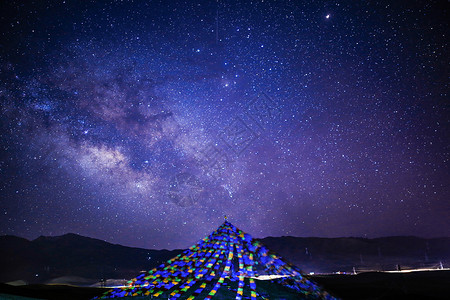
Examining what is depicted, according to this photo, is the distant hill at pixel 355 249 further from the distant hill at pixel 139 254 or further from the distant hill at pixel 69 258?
the distant hill at pixel 69 258

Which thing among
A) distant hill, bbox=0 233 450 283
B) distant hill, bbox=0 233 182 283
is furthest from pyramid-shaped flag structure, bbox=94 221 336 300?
distant hill, bbox=0 233 450 283

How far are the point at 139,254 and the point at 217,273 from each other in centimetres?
6854

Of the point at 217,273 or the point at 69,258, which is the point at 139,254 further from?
the point at 217,273

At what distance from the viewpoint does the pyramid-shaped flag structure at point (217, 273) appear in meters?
6.73

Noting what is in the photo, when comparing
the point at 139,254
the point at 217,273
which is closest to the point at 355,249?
the point at 139,254

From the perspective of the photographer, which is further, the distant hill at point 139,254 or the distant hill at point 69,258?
the distant hill at point 139,254

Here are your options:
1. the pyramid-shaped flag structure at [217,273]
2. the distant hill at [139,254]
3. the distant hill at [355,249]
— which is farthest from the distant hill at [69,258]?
the pyramid-shaped flag structure at [217,273]

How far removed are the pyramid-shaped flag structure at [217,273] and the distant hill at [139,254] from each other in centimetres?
4803

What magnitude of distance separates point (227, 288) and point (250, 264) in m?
1.45

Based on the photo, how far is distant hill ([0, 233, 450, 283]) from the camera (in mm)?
54438

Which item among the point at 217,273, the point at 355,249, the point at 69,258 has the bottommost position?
the point at 217,273

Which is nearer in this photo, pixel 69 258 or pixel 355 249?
pixel 69 258

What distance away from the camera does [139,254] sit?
69.2 meters

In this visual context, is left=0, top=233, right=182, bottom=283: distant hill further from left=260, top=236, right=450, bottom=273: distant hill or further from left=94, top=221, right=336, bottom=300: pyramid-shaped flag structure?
left=94, top=221, right=336, bottom=300: pyramid-shaped flag structure
